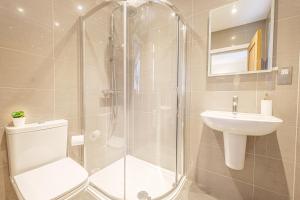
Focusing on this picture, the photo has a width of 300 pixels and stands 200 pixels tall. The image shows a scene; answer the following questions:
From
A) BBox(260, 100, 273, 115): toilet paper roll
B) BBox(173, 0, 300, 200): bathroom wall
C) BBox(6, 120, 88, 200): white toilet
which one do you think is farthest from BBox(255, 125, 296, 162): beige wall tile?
BBox(6, 120, 88, 200): white toilet

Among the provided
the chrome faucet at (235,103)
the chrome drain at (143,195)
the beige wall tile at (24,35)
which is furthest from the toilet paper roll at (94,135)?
the chrome faucet at (235,103)

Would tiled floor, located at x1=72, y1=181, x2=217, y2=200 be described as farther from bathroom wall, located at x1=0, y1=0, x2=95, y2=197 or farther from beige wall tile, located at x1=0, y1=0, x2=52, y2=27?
beige wall tile, located at x1=0, y1=0, x2=52, y2=27

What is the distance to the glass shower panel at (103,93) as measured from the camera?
1377mm

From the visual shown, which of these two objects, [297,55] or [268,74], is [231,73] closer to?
[268,74]

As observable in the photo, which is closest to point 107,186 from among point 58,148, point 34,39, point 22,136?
point 58,148

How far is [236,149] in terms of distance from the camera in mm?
1148

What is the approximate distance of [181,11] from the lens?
61.1 inches

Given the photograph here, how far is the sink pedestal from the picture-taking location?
1.14 meters

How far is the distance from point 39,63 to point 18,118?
453mm

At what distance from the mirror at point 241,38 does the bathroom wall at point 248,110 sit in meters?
0.06

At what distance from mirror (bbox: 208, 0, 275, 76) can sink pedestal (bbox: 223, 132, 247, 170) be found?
0.58m

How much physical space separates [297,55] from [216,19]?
723mm

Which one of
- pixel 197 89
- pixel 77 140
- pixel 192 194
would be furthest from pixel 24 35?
pixel 192 194

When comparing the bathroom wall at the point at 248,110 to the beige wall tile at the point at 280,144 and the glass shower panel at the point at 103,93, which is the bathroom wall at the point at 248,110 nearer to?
the beige wall tile at the point at 280,144
